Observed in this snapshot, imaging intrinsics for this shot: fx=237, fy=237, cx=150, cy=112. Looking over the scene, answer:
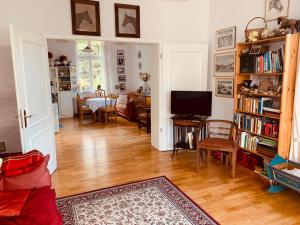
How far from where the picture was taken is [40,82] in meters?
3.28

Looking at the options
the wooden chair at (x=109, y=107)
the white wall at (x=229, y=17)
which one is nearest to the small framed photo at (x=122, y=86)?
the wooden chair at (x=109, y=107)

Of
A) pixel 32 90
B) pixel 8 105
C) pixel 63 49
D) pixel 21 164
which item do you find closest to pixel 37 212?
pixel 21 164

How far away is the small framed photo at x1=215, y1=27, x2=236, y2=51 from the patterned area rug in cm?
247

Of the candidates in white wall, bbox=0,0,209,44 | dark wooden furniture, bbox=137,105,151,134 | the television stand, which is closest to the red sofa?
white wall, bbox=0,0,209,44

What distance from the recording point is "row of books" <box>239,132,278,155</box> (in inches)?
121

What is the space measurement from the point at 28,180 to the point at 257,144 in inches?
111

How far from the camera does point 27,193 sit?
80.0 inches

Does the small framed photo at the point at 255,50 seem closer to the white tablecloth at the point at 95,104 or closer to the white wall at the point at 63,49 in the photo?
the white tablecloth at the point at 95,104

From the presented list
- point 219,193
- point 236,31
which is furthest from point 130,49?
point 219,193

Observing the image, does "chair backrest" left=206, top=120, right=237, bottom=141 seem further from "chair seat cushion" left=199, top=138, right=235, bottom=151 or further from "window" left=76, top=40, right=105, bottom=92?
"window" left=76, top=40, right=105, bottom=92

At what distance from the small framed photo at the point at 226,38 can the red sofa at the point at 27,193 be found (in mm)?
3260

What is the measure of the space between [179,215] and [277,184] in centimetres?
137

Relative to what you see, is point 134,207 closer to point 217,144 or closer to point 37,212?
point 37,212

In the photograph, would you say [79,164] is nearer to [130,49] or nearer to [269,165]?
[269,165]
